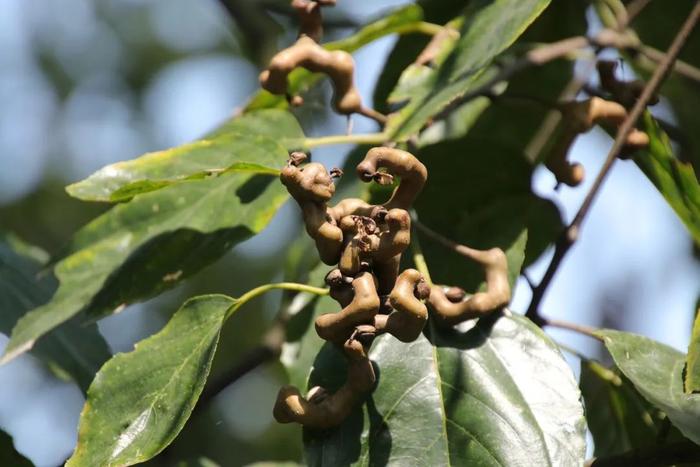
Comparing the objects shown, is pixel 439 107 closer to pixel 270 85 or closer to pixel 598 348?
pixel 270 85

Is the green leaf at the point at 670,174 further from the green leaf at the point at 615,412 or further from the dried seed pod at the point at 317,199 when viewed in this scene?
the dried seed pod at the point at 317,199

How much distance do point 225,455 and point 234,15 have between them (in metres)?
1.91

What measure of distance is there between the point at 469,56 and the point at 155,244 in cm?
47

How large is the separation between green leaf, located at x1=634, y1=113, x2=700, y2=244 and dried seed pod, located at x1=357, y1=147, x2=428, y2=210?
1.46 feet

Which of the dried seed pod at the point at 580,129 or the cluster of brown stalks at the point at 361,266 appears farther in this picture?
the dried seed pod at the point at 580,129

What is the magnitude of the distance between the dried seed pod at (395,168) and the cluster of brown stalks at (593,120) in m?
0.40

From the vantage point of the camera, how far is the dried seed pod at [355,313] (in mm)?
1059

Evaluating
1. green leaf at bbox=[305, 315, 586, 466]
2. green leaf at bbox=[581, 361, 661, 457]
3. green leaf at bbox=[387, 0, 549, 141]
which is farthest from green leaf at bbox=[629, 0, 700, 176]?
green leaf at bbox=[305, 315, 586, 466]

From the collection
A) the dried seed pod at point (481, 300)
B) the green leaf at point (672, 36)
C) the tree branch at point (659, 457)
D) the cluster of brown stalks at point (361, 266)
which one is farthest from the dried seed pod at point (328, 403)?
the green leaf at point (672, 36)

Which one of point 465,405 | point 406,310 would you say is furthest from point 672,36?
point 406,310

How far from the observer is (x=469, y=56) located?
4.50 ft

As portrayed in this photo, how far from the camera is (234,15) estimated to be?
97.7 inches

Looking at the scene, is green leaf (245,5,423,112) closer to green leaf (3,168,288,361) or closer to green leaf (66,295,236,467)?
green leaf (3,168,288,361)

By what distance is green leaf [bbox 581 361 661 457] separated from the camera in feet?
5.10
